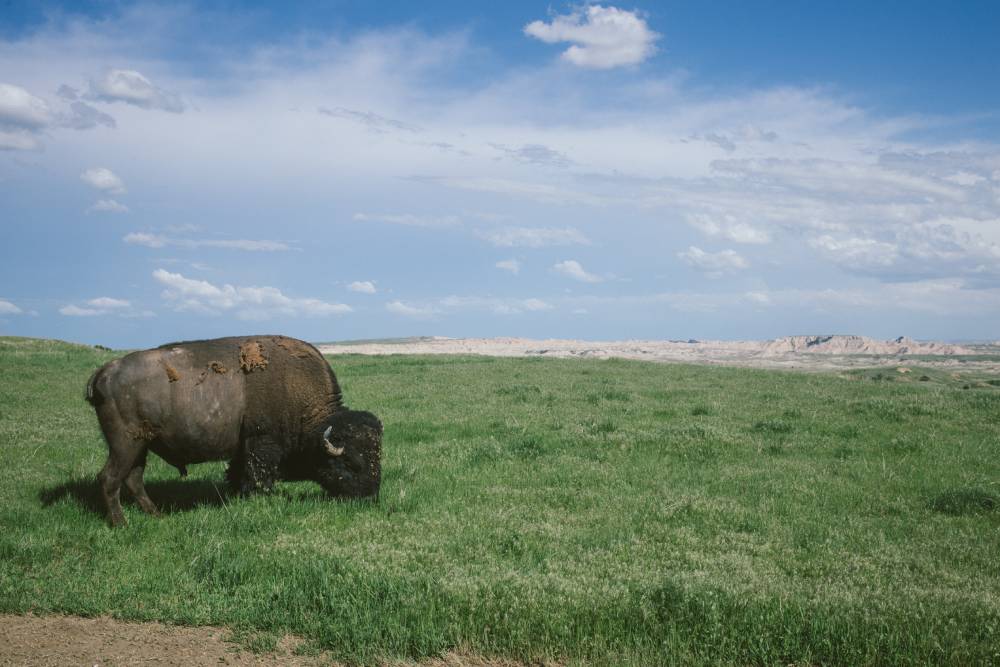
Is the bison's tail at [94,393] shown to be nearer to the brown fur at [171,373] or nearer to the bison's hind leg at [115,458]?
the bison's hind leg at [115,458]

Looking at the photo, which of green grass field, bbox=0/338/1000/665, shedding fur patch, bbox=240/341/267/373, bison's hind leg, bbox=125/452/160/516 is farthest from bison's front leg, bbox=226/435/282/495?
bison's hind leg, bbox=125/452/160/516

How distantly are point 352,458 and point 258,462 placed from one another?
4.97ft

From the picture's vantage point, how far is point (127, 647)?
714cm

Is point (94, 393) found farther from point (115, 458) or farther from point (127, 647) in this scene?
point (127, 647)

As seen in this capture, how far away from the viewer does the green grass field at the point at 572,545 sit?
7.14 m

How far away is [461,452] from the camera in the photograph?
15.5 m

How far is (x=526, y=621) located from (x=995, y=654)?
4.22 m

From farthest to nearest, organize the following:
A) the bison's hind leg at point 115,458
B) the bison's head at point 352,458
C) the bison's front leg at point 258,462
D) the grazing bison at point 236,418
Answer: the bison's front leg at point 258,462, the bison's head at point 352,458, the grazing bison at point 236,418, the bison's hind leg at point 115,458

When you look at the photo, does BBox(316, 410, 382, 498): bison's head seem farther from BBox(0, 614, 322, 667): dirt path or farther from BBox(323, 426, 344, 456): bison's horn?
BBox(0, 614, 322, 667): dirt path

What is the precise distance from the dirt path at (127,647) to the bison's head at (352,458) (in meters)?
4.06

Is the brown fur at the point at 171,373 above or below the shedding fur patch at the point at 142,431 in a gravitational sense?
above

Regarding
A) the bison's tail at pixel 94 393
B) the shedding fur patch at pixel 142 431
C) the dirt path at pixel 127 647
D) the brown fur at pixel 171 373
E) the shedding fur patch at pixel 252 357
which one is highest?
the shedding fur patch at pixel 252 357

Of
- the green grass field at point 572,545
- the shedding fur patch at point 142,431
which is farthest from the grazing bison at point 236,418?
the green grass field at point 572,545

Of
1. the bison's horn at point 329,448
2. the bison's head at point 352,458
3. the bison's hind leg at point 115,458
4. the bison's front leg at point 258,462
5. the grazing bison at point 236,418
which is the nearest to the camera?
the bison's hind leg at point 115,458
